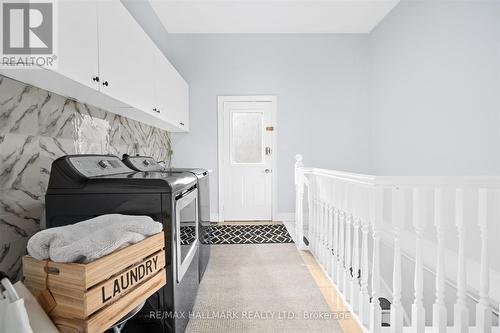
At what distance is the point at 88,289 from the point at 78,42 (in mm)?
1156

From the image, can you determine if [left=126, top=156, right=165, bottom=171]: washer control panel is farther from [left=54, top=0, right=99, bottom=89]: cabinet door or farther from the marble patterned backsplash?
→ [left=54, top=0, right=99, bottom=89]: cabinet door

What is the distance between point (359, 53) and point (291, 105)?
132 cm

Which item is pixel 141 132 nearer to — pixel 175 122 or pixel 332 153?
pixel 175 122

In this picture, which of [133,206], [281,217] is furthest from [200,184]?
[281,217]

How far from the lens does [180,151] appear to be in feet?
13.2

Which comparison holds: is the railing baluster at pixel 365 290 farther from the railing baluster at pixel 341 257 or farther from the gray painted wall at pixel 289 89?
the gray painted wall at pixel 289 89

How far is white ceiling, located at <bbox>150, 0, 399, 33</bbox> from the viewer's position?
3223 mm

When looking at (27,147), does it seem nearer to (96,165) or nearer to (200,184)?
(96,165)

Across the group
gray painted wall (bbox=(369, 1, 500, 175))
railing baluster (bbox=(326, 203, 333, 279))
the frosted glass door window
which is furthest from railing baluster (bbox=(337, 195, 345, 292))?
the frosted glass door window

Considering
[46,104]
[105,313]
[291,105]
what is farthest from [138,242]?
[291,105]

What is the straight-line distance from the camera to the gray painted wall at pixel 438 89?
2.14m

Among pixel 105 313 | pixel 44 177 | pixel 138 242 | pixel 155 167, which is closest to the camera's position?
pixel 105 313

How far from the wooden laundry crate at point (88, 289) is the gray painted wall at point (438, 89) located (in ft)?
8.76

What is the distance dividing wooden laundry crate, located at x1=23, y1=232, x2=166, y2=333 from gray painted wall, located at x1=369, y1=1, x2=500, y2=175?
8.76ft
